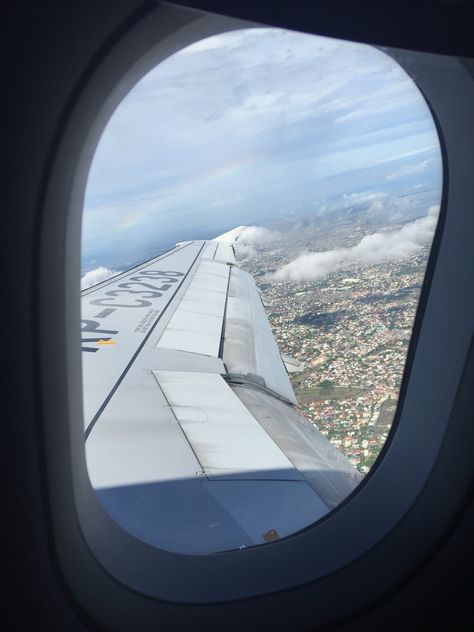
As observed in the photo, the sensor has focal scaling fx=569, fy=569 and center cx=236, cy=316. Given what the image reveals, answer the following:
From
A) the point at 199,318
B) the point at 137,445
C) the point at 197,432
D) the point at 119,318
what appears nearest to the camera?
the point at 137,445

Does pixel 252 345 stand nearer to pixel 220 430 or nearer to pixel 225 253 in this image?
pixel 220 430

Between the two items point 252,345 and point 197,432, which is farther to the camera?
point 252,345

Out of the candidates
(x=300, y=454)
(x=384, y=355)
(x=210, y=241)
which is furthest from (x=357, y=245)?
(x=210, y=241)

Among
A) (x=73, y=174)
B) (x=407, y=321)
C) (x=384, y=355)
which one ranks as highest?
(x=73, y=174)

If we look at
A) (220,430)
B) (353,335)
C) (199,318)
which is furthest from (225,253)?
(353,335)

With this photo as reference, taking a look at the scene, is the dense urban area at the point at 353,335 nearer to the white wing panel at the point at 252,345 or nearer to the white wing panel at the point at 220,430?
the white wing panel at the point at 220,430

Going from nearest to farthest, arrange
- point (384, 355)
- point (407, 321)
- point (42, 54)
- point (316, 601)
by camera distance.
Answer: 1. point (42, 54)
2. point (316, 601)
3. point (407, 321)
4. point (384, 355)

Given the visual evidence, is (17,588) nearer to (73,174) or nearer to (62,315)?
(62,315)

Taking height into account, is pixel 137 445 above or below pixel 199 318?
below
